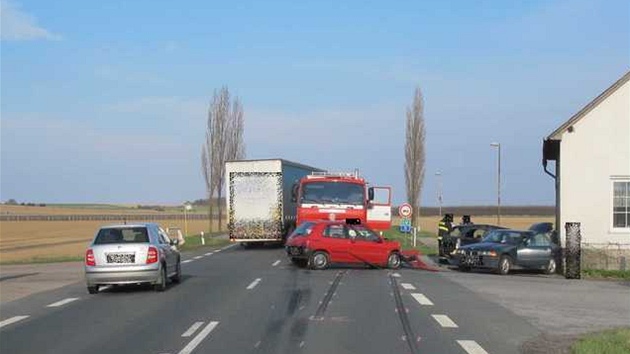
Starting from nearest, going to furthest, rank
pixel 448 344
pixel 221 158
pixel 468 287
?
pixel 448 344, pixel 468 287, pixel 221 158

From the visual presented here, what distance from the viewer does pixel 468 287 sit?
19984mm

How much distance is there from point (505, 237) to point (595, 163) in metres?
4.04

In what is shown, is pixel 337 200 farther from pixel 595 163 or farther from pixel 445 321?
pixel 445 321

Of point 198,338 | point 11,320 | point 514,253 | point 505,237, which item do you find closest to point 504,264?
point 514,253

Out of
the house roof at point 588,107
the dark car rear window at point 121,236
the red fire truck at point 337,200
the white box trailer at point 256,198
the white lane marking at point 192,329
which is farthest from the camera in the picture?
the white box trailer at point 256,198

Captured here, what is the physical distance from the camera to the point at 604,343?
1027 cm

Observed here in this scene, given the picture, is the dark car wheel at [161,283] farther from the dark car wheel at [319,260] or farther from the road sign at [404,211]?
the road sign at [404,211]

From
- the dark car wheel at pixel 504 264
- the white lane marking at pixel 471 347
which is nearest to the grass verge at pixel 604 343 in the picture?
the white lane marking at pixel 471 347

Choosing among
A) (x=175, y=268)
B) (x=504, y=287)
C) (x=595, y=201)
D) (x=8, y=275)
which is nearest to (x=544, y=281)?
(x=504, y=287)

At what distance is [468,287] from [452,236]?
33.6 feet

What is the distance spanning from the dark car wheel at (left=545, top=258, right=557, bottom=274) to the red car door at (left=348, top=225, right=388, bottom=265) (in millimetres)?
5259

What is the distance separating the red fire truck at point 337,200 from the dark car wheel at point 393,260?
5187 millimetres

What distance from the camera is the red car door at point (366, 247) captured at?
2559 centimetres

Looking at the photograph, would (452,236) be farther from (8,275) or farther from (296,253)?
(8,275)
